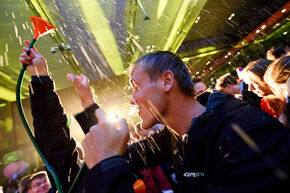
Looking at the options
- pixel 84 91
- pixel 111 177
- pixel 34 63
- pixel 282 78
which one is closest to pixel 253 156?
pixel 111 177

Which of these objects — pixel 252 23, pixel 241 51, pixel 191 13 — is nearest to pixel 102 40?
pixel 191 13

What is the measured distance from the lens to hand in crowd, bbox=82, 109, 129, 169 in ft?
2.43

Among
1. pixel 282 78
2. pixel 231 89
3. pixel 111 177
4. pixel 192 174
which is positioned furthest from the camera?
pixel 231 89

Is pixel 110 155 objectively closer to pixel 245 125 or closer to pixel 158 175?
pixel 245 125

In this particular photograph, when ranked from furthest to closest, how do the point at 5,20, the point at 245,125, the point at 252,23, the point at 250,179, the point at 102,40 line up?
1. the point at 252,23
2. the point at 102,40
3. the point at 5,20
4. the point at 245,125
5. the point at 250,179

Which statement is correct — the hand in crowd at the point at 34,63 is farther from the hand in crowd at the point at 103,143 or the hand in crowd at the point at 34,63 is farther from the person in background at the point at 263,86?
the person in background at the point at 263,86

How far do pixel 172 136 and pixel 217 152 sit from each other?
89cm

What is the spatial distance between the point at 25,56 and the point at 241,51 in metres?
10.5

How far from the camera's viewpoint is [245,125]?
790 millimetres

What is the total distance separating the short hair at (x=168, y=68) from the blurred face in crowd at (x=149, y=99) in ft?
0.23

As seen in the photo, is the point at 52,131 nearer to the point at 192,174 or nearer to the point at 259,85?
the point at 192,174

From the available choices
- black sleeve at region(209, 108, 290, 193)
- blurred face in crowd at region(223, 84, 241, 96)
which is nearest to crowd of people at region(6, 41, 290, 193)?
black sleeve at region(209, 108, 290, 193)

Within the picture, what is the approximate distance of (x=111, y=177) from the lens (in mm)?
656

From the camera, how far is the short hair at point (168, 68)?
150cm
